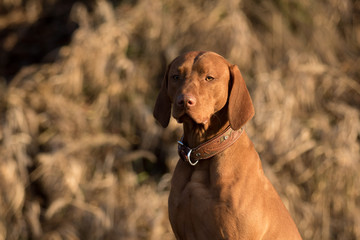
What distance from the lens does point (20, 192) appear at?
610cm

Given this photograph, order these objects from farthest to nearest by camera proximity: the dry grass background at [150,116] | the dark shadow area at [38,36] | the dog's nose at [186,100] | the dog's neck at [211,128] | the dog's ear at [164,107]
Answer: the dark shadow area at [38,36], the dry grass background at [150,116], the dog's ear at [164,107], the dog's neck at [211,128], the dog's nose at [186,100]

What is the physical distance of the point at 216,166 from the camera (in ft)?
9.41

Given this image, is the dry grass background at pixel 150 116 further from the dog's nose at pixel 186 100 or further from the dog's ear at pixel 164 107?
the dog's nose at pixel 186 100

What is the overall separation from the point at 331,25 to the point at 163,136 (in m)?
3.18

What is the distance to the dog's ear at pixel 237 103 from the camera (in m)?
2.84

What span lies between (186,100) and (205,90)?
159 millimetres

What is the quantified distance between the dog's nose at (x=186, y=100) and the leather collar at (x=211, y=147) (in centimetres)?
29

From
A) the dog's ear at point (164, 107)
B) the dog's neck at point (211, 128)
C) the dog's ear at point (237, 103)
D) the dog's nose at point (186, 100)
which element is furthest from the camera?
the dog's ear at point (164, 107)

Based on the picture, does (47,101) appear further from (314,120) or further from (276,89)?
(314,120)

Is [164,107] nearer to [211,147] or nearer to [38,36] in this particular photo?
[211,147]

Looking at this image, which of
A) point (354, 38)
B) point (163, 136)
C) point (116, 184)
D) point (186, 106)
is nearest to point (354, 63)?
point (354, 38)

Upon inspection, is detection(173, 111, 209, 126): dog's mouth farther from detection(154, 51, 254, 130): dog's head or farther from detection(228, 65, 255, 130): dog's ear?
detection(228, 65, 255, 130): dog's ear

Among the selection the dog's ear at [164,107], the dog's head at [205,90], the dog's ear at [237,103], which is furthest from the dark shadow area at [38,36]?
the dog's ear at [237,103]

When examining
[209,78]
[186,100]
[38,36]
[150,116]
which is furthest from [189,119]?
[38,36]
